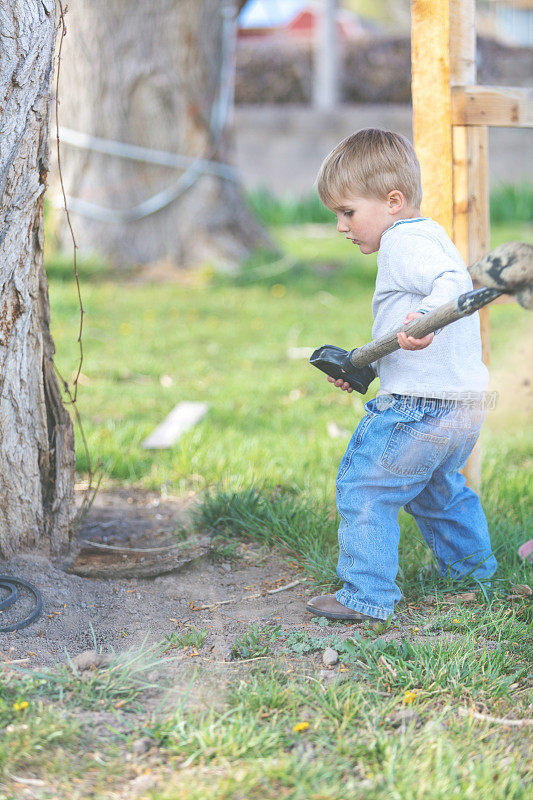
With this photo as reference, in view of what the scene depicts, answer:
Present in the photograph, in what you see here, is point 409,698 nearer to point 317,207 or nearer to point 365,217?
point 365,217

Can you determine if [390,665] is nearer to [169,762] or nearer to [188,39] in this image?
[169,762]

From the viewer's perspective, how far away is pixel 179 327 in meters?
5.96

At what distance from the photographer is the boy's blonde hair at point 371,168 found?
7.44ft

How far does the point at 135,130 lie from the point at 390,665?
573 centimetres

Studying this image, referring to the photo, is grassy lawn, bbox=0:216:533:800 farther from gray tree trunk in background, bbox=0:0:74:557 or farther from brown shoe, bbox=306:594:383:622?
gray tree trunk in background, bbox=0:0:74:557

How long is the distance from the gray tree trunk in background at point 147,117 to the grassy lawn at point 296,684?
3.11 meters


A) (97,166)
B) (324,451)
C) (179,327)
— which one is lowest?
(324,451)

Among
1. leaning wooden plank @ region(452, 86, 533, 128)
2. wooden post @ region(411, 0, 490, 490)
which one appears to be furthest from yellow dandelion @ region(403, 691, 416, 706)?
leaning wooden plank @ region(452, 86, 533, 128)

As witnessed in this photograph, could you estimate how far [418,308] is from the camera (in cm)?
216

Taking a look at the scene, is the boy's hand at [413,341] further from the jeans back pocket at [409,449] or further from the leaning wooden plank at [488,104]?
the leaning wooden plank at [488,104]

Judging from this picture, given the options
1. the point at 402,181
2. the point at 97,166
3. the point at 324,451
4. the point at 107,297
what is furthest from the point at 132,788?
the point at 97,166

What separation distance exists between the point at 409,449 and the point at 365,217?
626 mm

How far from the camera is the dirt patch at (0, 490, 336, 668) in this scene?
2.20 metres

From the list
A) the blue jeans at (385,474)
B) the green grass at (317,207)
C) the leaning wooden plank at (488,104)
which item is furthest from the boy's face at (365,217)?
the green grass at (317,207)
